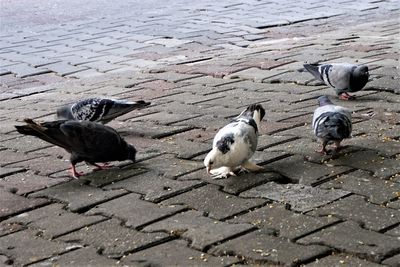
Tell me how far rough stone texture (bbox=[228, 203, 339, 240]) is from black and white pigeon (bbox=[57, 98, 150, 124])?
1.85 m

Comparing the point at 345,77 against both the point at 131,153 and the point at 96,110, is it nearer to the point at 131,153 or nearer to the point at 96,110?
the point at 96,110

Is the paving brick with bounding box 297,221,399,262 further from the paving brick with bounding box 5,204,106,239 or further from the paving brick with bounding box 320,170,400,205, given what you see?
the paving brick with bounding box 5,204,106,239

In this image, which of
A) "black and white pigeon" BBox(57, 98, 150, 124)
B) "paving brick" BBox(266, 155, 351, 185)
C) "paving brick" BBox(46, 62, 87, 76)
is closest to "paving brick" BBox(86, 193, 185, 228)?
"paving brick" BBox(266, 155, 351, 185)

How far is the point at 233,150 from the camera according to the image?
13.7 feet

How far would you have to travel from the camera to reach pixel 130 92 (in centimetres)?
703

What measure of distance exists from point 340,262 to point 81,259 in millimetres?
1088

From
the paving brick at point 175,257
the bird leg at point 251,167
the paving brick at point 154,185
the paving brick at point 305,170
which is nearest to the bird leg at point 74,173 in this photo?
the paving brick at point 154,185

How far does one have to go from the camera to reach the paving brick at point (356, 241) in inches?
126

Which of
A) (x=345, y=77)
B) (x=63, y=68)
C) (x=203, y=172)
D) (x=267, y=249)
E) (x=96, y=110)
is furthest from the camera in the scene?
(x=63, y=68)

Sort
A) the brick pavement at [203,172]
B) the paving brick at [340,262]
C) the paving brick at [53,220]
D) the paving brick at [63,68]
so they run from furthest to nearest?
the paving brick at [63,68]
the paving brick at [53,220]
the brick pavement at [203,172]
the paving brick at [340,262]

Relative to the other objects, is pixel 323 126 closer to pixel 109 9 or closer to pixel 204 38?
pixel 204 38

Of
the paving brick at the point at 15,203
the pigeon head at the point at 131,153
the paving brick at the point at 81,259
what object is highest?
the pigeon head at the point at 131,153

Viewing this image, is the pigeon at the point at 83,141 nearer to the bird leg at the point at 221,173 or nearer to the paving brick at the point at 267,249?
the bird leg at the point at 221,173

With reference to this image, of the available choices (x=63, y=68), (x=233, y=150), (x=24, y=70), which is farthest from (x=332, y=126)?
(x=24, y=70)
